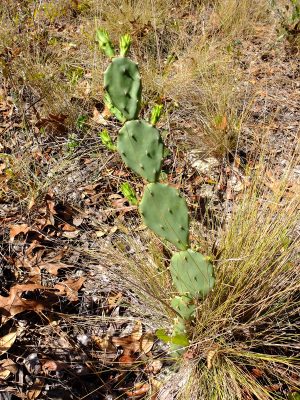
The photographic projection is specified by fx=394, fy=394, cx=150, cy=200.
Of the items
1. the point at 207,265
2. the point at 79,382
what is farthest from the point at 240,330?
the point at 79,382

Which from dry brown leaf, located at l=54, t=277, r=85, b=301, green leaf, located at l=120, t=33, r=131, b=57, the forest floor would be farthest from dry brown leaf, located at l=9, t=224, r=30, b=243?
green leaf, located at l=120, t=33, r=131, b=57

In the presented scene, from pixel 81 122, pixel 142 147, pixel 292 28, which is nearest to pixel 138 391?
pixel 142 147

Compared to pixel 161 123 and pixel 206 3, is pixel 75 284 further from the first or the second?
pixel 206 3

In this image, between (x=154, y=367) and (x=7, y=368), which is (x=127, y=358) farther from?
(x=7, y=368)

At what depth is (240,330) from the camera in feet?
5.25

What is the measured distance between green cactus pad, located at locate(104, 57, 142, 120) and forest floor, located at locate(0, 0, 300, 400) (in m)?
0.40

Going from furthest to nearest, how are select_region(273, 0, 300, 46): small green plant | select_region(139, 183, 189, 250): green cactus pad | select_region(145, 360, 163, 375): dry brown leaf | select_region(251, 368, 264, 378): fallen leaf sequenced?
1. select_region(273, 0, 300, 46): small green plant
2. select_region(145, 360, 163, 375): dry brown leaf
3. select_region(251, 368, 264, 378): fallen leaf
4. select_region(139, 183, 189, 250): green cactus pad

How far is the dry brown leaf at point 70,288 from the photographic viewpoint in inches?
74.0

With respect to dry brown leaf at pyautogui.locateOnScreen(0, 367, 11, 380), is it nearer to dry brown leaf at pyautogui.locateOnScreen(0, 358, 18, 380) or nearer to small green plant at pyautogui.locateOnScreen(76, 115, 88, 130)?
dry brown leaf at pyautogui.locateOnScreen(0, 358, 18, 380)

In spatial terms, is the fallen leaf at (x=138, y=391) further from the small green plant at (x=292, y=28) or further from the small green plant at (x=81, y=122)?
the small green plant at (x=292, y=28)

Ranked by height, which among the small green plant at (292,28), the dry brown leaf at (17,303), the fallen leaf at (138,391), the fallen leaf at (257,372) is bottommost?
the fallen leaf at (138,391)

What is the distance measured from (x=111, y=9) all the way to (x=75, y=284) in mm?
3115

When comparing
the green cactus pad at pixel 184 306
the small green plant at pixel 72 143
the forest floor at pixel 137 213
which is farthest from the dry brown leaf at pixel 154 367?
the small green plant at pixel 72 143

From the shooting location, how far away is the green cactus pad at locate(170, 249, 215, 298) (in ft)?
4.77
